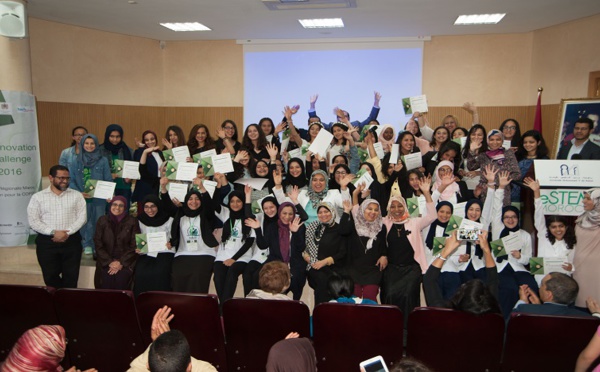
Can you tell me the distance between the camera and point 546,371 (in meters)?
2.98

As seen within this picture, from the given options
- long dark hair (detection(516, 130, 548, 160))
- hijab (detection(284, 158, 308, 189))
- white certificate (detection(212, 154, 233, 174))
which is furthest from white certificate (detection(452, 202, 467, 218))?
white certificate (detection(212, 154, 233, 174))

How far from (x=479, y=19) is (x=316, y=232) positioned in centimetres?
592

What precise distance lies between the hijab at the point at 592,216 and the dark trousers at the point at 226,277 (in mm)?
3271

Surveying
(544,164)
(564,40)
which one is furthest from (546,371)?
(564,40)

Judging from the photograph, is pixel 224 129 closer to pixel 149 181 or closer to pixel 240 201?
pixel 149 181

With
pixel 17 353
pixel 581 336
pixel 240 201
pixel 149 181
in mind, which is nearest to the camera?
pixel 17 353

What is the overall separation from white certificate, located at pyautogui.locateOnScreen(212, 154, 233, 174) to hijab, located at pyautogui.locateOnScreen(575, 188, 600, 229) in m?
3.57

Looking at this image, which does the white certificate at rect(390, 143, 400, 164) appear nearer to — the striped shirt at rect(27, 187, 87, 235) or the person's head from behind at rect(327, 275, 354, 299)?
the person's head from behind at rect(327, 275, 354, 299)

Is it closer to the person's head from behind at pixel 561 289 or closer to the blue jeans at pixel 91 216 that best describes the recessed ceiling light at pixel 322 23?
the blue jeans at pixel 91 216

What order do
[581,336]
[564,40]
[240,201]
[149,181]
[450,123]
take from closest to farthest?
[581,336], [240,201], [149,181], [450,123], [564,40]

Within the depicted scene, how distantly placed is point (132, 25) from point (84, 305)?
7472 mm

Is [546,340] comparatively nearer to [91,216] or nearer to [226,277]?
[226,277]

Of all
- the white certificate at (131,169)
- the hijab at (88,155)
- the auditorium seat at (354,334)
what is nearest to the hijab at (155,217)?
the white certificate at (131,169)

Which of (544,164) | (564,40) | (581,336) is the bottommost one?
(581,336)
